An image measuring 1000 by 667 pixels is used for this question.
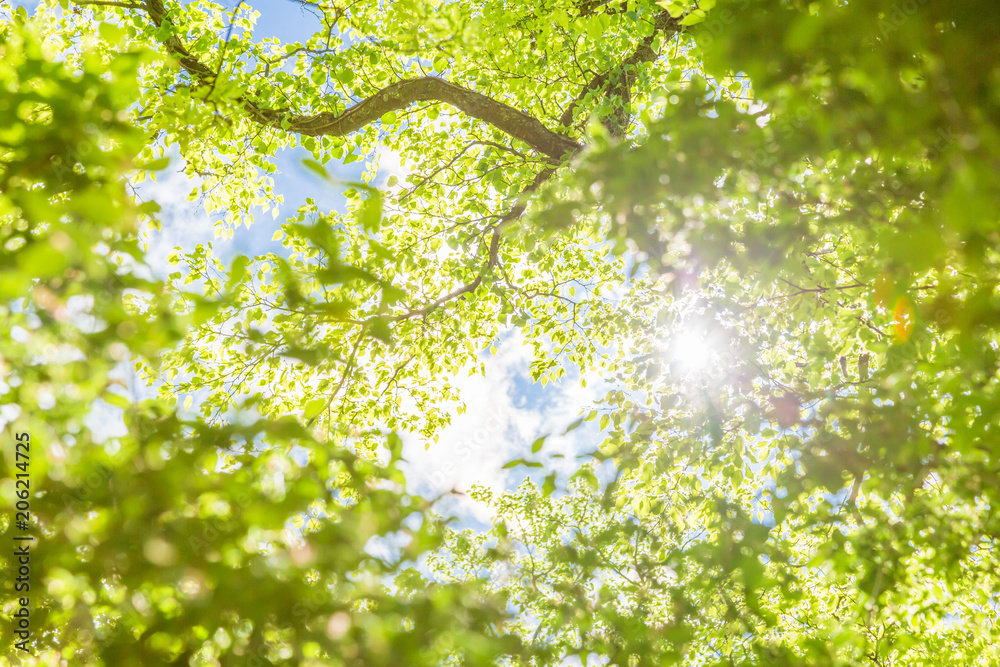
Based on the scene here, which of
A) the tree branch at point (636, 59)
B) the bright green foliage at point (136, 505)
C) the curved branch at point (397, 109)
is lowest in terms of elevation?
the bright green foliage at point (136, 505)

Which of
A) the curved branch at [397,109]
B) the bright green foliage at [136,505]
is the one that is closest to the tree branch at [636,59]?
the curved branch at [397,109]

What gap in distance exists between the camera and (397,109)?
6.79 meters

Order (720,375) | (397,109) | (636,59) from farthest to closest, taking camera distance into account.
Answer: (636,59)
(397,109)
(720,375)

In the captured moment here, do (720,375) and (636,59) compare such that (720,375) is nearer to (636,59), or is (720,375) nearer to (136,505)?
(136,505)

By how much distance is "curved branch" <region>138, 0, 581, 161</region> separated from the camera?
6586 millimetres

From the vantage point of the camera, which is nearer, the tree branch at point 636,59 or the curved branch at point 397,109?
the curved branch at point 397,109

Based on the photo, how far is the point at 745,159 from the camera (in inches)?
85.7

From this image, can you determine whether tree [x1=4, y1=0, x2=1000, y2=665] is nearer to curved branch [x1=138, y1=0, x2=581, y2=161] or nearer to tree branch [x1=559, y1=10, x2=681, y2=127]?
curved branch [x1=138, y1=0, x2=581, y2=161]

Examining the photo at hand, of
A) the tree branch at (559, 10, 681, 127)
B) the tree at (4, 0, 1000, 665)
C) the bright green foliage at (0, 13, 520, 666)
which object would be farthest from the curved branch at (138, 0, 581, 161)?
the bright green foliage at (0, 13, 520, 666)

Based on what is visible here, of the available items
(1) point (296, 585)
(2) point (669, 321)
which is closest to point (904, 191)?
(1) point (296, 585)

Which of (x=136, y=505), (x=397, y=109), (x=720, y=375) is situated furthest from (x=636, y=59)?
(x=136, y=505)

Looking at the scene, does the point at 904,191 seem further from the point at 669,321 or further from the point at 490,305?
the point at 490,305

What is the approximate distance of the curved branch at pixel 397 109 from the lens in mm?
6586

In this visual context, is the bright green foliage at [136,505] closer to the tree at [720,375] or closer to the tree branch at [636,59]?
the tree at [720,375]
